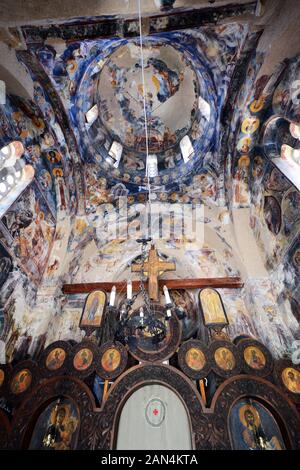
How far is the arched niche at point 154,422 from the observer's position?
175 inches

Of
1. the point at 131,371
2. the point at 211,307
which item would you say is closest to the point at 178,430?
the point at 131,371

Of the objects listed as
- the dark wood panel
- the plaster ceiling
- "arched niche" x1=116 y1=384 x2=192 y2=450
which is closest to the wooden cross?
the dark wood panel

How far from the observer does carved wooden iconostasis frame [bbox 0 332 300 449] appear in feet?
13.8

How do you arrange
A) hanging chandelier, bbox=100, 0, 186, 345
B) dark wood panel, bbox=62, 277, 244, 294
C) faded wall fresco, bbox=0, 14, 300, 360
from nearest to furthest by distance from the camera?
hanging chandelier, bbox=100, 0, 186, 345, faded wall fresco, bbox=0, 14, 300, 360, dark wood panel, bbox=62, 277, 244, 294

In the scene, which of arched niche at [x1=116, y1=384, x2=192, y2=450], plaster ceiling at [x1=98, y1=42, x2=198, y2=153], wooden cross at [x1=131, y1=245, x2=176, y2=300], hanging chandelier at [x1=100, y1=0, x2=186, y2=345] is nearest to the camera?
arched niche at [x1=116, y1=384, x2=192, y2=450]

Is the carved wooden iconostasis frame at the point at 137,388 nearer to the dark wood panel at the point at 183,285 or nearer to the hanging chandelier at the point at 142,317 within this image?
the hanging chandelier at the point at 142,317

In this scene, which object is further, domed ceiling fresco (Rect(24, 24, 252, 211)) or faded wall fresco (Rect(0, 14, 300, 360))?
domed ceiling fresco (Rect(24, 24, 252, 211))

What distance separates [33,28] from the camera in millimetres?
4680

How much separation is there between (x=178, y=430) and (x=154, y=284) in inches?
122

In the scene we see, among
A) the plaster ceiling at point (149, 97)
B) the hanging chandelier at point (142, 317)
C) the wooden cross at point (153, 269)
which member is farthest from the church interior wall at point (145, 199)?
the wooden cross at point (153, 269)

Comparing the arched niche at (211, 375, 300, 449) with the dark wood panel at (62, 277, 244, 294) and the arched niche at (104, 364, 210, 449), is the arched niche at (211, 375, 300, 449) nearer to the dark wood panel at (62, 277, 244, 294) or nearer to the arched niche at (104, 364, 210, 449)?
the arched niche at (104, 364, 210, 449)

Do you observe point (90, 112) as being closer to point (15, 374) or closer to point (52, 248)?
point (52, 248)

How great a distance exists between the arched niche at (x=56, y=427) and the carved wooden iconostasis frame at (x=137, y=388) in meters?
0.10

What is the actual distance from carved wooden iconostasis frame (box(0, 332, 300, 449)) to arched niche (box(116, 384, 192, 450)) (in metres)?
0.22
